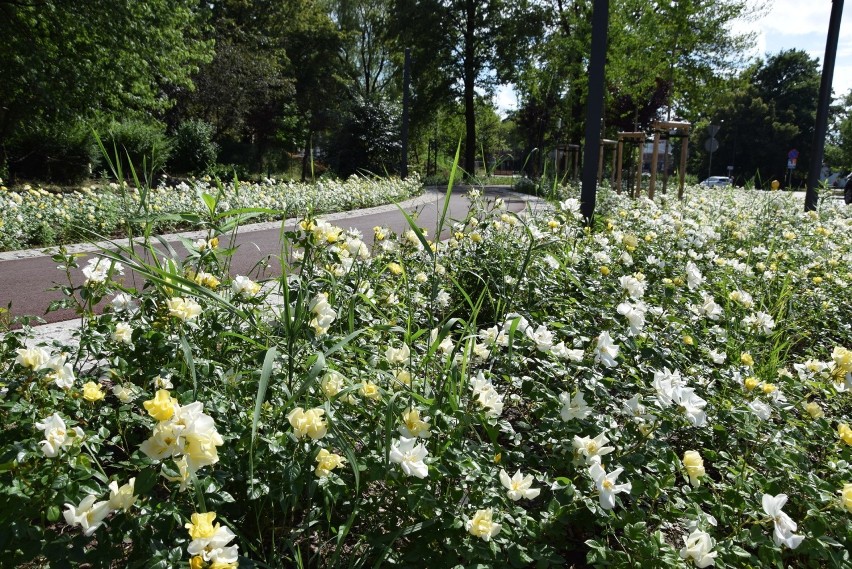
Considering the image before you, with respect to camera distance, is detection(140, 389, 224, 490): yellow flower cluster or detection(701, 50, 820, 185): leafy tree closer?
detection(140, 389, 224, 490): yellow flower cluster

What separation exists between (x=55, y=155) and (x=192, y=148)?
891 centimetres

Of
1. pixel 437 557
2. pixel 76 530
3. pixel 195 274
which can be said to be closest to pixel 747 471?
pixel 437 557

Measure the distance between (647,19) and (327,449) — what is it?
1648 cm

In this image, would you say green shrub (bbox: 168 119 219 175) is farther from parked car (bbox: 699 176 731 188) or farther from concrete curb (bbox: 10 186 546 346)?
parked car (bbox: 699 176 731 188)

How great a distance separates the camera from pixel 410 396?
1839 mm

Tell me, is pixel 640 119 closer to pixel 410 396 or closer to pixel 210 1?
pixel 410 396

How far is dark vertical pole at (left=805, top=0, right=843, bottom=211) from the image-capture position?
8.95 metres

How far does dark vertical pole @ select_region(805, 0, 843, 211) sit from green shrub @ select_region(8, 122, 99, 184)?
59.3 feet

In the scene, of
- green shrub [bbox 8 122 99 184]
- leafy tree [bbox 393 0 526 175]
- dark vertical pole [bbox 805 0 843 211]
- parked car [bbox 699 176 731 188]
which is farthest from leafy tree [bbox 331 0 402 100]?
dark vertical pole [bbox 805 0 843 211]

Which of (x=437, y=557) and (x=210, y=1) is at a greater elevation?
(x=210, y=1)

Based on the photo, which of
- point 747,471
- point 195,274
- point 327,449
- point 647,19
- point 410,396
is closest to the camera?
point 327,449

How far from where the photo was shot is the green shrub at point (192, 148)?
27.4 meters

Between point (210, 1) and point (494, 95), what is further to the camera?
point (494, 95)

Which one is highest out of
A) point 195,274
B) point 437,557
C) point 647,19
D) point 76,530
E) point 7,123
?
point 647,19
